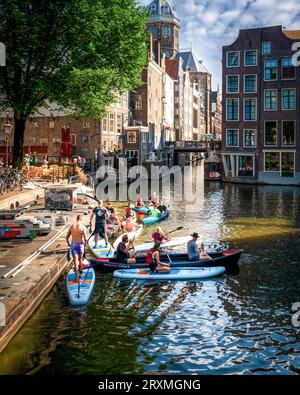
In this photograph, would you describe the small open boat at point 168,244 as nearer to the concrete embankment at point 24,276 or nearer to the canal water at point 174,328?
the concrete embankment at point 24,276

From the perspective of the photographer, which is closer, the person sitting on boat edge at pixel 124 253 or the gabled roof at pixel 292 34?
the person sitting on boat edge at pixel 124 253

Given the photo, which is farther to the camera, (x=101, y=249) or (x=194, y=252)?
(x=101, y=249)

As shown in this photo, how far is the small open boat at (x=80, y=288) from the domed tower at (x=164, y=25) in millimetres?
128421

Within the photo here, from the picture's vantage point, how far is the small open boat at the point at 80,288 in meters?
16.0

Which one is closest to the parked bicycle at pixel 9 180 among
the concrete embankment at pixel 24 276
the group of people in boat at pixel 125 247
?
the concrete embankment at pixel 24 276

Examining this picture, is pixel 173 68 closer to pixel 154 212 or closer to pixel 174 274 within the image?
pixel 154 212

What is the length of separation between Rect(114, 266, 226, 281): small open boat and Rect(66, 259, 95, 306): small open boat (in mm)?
1725

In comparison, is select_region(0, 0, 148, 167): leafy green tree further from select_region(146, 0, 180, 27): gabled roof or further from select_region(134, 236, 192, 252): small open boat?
select_region(146, 0, 180, 27): gabled roof

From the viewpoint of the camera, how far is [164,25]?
141250mm

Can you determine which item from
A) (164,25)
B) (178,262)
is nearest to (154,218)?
(178,262)

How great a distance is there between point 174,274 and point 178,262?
1229 millimetres

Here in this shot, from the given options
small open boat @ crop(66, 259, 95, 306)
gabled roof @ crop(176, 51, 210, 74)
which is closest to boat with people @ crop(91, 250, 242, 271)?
small open boat @ crop(66, 259, 95, 306)
